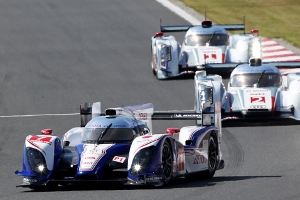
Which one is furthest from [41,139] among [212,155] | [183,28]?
[183,28]

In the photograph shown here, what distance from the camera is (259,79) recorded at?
24.1 m

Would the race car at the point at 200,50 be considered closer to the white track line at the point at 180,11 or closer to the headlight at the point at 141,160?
the white track line at the point at 180,11

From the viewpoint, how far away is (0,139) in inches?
874

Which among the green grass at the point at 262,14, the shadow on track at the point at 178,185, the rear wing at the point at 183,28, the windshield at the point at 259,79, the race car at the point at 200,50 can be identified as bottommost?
the shadow on track at the point at 178,185

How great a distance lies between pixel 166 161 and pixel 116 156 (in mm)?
843

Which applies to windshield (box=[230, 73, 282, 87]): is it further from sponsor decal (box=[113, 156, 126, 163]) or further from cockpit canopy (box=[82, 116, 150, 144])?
sponsor decal (box=[113, 156, 126, 163])

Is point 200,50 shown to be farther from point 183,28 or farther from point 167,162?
point 167,162

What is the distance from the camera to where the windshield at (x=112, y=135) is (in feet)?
51.8

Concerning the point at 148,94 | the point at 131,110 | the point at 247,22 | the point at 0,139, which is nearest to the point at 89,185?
the point at 131,110

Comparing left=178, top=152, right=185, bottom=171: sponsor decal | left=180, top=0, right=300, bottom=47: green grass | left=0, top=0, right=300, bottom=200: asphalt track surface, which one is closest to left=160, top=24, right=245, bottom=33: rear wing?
left=0, top=0, right=300, bottom=200: asphalt track surface

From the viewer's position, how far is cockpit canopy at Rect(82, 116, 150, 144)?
1580 centimetres

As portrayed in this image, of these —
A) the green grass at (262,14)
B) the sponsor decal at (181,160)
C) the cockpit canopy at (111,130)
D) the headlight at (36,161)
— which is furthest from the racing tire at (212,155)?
the green grass at (262,14)

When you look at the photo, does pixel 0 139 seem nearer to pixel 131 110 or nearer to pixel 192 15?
pixel 131 110

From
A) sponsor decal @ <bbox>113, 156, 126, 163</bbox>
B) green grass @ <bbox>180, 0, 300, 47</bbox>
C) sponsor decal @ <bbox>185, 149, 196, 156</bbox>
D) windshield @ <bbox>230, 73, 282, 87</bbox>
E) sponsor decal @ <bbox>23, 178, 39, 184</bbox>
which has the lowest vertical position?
sponsor decal @ <bbox>23, 178, 39, 184</bbox>
